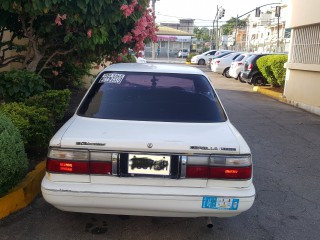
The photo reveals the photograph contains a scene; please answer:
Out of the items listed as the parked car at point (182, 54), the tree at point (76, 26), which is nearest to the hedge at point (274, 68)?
the tree at point (76, 26)

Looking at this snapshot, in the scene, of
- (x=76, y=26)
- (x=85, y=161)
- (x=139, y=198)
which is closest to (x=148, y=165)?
(x=139, y=198)

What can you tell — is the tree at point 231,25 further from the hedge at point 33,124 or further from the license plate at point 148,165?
the license plate at point 148,165

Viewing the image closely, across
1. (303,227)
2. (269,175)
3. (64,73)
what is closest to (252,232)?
(303,227)

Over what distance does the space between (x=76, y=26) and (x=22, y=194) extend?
10.4ft

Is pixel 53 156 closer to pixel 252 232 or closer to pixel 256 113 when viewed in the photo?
pixel 252 232

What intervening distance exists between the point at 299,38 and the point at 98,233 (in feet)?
36.4

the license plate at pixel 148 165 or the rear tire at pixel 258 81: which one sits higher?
the license plate at pixel 148 165

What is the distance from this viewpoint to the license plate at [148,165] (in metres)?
3.05

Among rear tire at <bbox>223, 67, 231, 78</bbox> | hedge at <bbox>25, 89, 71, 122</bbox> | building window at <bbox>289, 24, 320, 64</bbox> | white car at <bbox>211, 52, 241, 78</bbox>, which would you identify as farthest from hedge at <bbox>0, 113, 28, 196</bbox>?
white car at <bbox>211, 52, 241, 78</bbox>

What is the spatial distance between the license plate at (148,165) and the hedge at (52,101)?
10.1 ft

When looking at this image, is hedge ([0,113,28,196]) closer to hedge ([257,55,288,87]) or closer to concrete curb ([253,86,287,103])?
concrete curb ([253,86,287,103])

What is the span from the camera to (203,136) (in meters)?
3.22

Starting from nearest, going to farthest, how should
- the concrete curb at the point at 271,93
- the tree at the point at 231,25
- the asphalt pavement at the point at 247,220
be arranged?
the asphalt pavement at the point at 247,220
the concrete curb at the point at 271,93
the tree at the point at 231,25

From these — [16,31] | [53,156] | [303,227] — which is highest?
[16,31]
